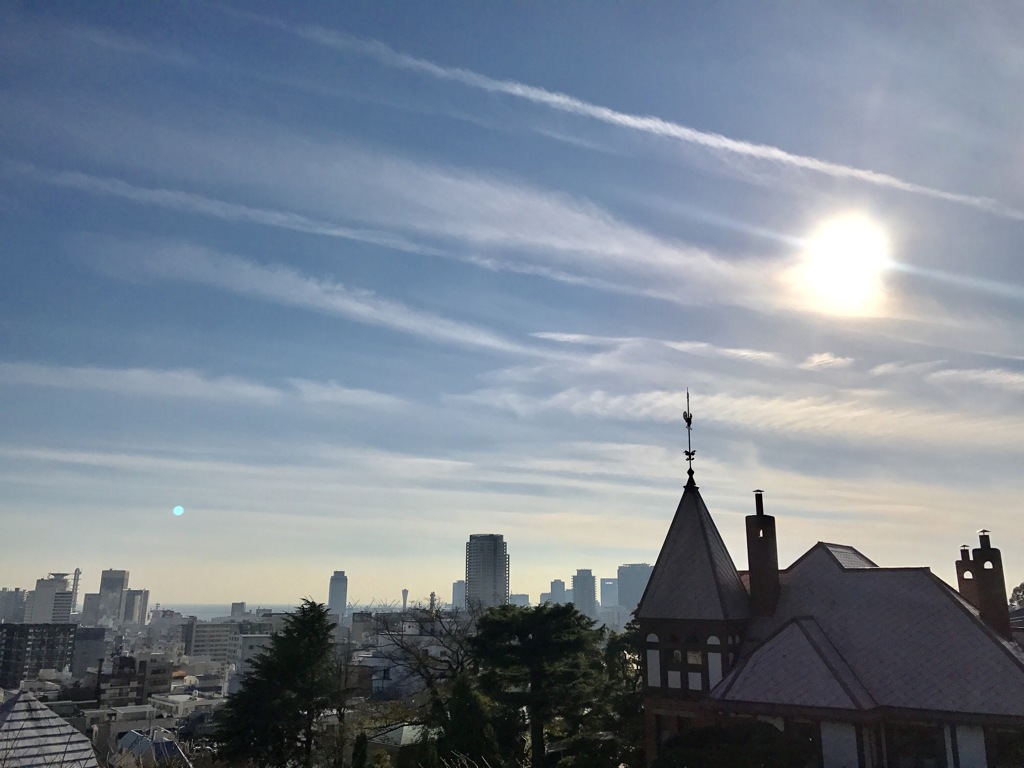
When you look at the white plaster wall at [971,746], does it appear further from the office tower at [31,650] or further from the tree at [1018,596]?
the office tower at [31,650]

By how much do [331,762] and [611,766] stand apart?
11.4 m

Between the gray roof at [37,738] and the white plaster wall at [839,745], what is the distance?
18968mm

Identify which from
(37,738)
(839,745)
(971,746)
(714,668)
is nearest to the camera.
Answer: (37,738)

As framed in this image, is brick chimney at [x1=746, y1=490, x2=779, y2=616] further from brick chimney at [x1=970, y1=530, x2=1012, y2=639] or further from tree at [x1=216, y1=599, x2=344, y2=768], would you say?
tree at [x1=216, y1=599, x2=344, y2=768]

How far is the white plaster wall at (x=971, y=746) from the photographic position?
68.2 ft

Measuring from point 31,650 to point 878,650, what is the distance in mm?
171700

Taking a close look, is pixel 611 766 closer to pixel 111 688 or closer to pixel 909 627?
pixel 909 627

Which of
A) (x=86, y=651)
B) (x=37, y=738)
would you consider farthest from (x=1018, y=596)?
(x=86, y=651)

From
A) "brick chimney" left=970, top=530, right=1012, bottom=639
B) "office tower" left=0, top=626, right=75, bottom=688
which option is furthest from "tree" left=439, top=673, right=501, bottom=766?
"office tower" left=0, top=626, right=75, bottom=688

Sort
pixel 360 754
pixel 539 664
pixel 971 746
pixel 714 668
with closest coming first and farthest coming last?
pixel 971 746 → pixel 360 754 → pixel 714 668 → pixel 539 664

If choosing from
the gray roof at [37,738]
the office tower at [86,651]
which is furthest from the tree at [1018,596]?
the office tower at [86,651]

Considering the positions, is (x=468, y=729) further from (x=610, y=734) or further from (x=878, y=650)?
(x=878, y=650)

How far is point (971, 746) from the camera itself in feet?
68.7

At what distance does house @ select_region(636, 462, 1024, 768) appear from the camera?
70.3 ft
